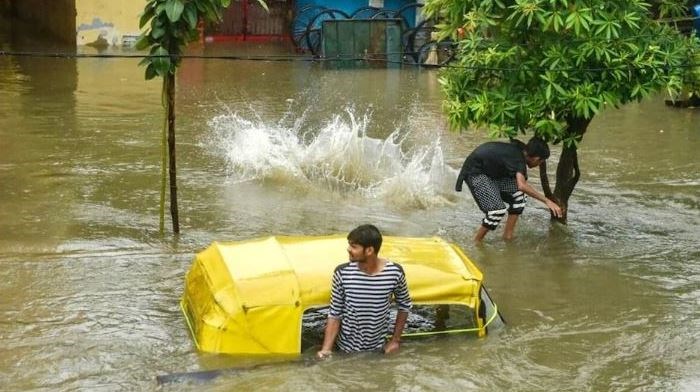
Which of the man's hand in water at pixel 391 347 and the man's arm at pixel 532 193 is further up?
the man's arm at pixel 532 193

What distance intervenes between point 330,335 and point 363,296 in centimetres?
33

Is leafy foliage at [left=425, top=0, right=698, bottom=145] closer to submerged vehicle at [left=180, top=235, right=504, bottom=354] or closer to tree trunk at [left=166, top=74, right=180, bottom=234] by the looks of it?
submerged vehicle at [left=180, top=235, right=504, bottom=354]

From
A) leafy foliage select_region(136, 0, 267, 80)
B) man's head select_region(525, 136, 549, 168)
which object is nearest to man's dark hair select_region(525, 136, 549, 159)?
man's head select_region(525, 136, 549, 168)

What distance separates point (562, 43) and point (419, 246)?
8.78ft

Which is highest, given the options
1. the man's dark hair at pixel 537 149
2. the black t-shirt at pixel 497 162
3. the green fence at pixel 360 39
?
the green fence at pixel 360 39

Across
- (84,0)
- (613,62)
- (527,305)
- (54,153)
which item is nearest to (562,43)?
(613,62)

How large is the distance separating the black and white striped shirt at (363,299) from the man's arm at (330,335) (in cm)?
4

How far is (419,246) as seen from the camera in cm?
699

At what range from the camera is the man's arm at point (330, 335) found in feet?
20.0

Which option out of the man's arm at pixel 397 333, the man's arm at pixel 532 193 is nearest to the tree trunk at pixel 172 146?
the man's arm at pixel 532 193

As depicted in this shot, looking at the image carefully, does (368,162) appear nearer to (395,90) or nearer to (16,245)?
(16,245)

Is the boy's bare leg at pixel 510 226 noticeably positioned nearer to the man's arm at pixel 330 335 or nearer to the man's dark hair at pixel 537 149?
the man's dark hair at pixel 537 149

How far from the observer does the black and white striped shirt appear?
599 centimetres

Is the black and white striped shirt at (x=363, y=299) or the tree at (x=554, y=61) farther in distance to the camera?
the tree at (x=554, y=61)
